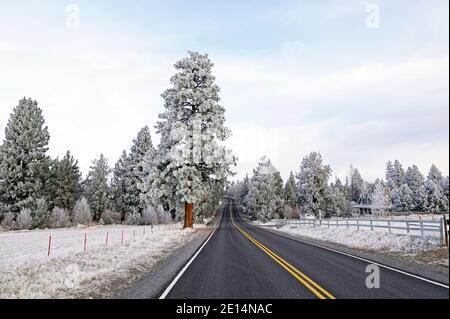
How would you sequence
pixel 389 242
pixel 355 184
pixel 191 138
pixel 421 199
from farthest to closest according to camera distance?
pixel 355 184
pixel 421 199
pixel 191 138
pixel 389 242

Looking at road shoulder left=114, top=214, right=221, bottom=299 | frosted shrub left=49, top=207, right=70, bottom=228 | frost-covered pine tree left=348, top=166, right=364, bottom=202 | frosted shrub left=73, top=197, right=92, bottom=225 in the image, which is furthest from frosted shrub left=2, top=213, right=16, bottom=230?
frost-covered pine tree left=348, top=166, right=364, bottom=202

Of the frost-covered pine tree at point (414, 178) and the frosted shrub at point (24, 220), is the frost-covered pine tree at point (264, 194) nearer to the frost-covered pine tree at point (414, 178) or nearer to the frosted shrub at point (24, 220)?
the frost-covered pine tree at point (414, 178)

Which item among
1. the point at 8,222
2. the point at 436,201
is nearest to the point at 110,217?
the point at 8,222

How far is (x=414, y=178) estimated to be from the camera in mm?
94125

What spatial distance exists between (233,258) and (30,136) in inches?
1455

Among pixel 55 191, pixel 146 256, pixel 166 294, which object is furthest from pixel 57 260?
pixel 55 191

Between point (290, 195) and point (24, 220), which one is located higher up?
point (290, 195)

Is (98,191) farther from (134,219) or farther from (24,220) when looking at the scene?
(24,220)

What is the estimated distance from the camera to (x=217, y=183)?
114ft

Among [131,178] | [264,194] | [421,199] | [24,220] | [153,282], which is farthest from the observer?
[421,199]

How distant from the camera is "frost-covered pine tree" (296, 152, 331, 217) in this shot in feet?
205

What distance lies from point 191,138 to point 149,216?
91.2 feet

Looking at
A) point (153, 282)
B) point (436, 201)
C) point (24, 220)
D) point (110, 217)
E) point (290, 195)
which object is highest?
point (290, 195)

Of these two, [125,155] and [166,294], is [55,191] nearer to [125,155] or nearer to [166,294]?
[125,155]
